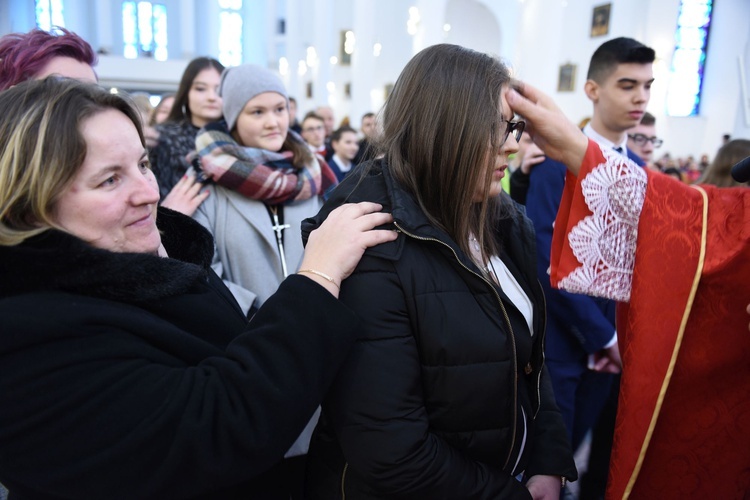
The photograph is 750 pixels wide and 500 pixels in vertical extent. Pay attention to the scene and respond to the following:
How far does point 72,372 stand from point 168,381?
16 centimetres

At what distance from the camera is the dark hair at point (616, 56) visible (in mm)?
2688

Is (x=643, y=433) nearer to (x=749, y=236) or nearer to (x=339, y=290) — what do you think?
(x=749, y=236)

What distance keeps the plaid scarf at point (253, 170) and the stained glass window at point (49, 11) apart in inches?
940

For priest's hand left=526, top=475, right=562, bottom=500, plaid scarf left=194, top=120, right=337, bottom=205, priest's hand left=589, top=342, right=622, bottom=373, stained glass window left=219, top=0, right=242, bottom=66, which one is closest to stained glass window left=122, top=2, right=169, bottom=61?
stained glass window left=219, top=0, right=242, bottom=66

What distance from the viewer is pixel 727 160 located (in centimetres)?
313

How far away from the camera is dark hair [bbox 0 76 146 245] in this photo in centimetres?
98

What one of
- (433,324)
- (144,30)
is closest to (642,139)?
(433,324)

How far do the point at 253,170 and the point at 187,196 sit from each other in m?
0.29

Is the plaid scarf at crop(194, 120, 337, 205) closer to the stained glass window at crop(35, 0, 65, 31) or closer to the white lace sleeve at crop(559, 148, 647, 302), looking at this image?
the white lace sleeve at crop(559, 148, 647, 302)

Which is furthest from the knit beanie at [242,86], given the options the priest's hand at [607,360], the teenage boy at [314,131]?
the teenage boy at [314,131]

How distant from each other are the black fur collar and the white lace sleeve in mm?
1031

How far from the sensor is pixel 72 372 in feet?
2.95

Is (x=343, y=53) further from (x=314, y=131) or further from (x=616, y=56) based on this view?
(x=616, y=56)

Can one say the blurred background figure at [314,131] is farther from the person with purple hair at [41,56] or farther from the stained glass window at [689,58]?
the stained glass window at [689,58]
